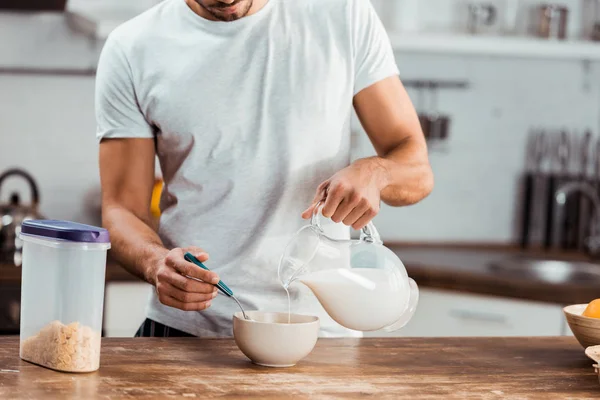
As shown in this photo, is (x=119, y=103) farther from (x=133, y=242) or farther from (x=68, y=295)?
(x=68, y=295)

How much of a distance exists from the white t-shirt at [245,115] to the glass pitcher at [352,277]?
32 cm

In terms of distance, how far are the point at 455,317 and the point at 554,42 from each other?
105 centimetres

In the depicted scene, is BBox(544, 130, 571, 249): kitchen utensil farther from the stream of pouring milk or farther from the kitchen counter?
the stream of pouring milk

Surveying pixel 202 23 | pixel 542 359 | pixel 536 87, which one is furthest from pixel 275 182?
pixel 536 87

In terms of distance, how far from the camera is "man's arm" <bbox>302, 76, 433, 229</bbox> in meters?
1.49

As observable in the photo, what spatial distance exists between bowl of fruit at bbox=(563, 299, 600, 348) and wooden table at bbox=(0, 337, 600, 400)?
0.04m

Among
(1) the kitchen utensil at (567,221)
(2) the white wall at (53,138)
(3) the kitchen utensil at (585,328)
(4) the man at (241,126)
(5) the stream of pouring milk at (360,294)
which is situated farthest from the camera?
(1) the kitchen utensil at (567,221)

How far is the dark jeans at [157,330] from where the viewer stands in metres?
1.83

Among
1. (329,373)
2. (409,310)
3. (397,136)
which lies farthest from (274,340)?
(397,136)

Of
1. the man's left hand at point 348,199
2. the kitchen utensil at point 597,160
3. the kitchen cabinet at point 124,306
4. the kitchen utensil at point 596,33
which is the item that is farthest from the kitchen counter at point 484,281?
the man's left hand at point 348,199

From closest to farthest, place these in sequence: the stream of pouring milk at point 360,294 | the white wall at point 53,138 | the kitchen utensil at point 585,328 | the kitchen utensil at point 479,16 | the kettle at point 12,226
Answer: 1. the stream of pouring milk at point 360,294
2. the kitchen utensil at point 585,328
3. the kettle at point 12,226
4. the white wall at point 53,138
5. the kitchen utensil at point 479,16

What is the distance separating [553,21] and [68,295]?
2478mm

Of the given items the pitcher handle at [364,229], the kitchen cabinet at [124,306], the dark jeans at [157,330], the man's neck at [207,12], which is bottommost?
the kitchen cabinet at [124,306]

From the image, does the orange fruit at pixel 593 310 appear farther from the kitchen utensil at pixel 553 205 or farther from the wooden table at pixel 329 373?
the kitchen utensil at pixel 553 205
